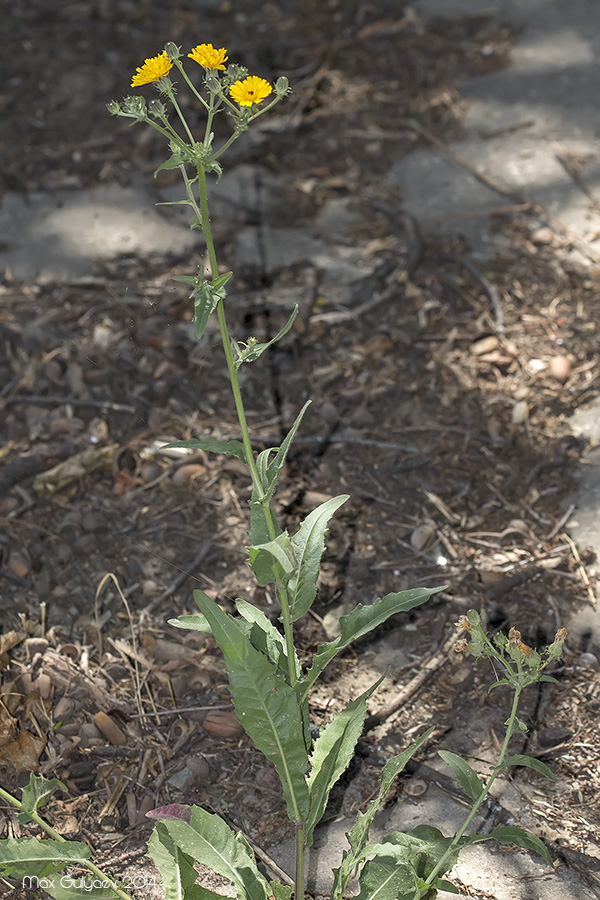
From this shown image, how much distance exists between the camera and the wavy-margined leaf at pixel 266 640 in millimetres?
1961

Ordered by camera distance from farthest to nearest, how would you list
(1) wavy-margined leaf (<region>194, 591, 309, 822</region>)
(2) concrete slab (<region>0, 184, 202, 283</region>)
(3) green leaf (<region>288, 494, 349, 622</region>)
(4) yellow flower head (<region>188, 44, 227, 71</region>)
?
1. (2) concrete slab (<region>0, 184, 202, 283</region>)
2. (3) green leaf (<region>288, 494, 349, 622</region>)
3. (1) wavy-margined leaf (<region>194, 591, 309, 822</region>)
4. (4) yellow flower head (<region>188, 44, 227, 71</region>)

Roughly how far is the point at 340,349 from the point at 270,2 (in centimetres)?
362

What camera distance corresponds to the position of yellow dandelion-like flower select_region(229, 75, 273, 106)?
5.62 ft

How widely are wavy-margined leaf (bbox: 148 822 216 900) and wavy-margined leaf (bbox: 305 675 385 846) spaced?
28 cm

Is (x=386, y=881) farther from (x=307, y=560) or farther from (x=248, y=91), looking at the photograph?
(x=248, y=91)

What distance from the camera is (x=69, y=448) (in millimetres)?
3465

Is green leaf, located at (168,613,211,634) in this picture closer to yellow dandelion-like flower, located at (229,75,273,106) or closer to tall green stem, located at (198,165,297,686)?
tall green stem, located at (198,165,297,686)

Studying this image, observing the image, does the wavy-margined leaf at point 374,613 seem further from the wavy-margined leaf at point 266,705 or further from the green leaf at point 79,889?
the green leaf at point 79,889

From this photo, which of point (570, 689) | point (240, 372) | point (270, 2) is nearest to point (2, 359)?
point (240, 372)

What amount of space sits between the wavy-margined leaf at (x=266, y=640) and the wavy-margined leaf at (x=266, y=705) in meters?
0.03

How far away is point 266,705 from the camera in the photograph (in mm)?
1892

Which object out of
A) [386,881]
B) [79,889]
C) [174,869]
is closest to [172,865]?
[174,869]

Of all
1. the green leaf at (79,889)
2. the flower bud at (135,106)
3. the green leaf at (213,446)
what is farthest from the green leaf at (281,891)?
the flower bud at (135,106)

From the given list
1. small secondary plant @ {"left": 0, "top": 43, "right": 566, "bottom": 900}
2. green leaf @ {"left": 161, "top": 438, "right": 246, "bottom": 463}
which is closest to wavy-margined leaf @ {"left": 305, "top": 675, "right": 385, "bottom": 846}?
small secondary plant @ {"left": 0, "top": 43, "right": 566, "bottom": 900}
